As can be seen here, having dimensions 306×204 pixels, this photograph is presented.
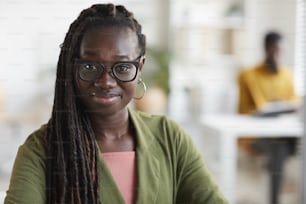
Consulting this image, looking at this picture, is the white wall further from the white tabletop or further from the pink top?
the white tabletop

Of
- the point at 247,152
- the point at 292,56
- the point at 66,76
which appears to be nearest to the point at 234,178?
the point at 247,152

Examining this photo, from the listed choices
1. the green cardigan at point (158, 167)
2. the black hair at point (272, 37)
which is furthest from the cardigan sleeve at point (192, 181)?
the black hair at point (272, 37)


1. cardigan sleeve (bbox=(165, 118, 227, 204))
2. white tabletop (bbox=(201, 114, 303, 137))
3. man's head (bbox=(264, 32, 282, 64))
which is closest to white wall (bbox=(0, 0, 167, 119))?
cardigan sleeve (bbox=(165, 118, 227, 204))

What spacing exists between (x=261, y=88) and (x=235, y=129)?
0.18m

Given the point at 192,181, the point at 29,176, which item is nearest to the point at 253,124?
the point at 192,181

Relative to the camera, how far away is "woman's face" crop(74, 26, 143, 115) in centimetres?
40

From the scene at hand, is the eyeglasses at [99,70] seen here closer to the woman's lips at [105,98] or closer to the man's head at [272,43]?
the woman's lips at [105,98]

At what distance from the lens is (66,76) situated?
0.42 meters

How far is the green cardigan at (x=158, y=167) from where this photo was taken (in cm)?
42

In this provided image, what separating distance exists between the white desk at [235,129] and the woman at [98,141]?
0.38 m

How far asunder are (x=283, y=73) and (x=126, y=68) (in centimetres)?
45

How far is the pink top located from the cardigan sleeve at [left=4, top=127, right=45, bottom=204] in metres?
0.06

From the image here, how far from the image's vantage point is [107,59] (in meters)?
0.40

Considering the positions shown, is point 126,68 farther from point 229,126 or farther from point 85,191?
point 229,126
